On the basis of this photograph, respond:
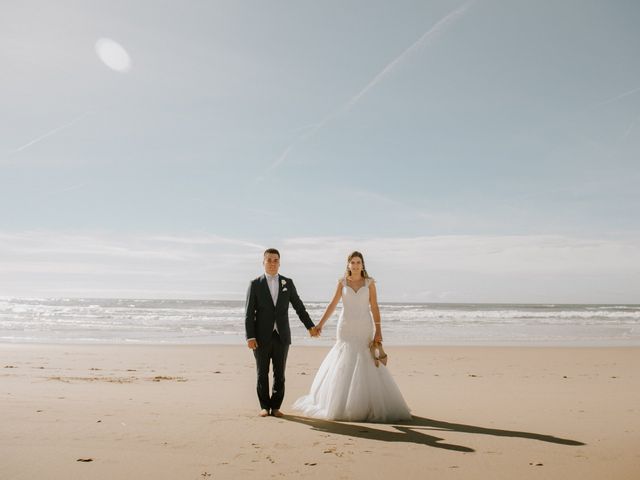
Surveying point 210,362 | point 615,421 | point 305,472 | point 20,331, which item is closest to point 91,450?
point 305,472

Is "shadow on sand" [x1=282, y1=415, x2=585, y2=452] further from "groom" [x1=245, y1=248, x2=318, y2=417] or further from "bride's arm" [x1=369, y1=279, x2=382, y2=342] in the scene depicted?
"bride's arm" [x1=369, y1=279, x2=382, y2=342]

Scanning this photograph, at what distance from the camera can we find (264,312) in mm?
6402

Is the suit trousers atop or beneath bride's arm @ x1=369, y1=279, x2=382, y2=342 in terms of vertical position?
beneath

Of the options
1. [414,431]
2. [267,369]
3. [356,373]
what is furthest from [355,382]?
[267,369]

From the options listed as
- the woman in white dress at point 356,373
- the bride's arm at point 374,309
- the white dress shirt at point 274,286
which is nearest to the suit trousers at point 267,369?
the white dress shirt at point 274,286

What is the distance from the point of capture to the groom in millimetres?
6335

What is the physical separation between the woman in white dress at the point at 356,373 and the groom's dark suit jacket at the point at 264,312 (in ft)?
1.84

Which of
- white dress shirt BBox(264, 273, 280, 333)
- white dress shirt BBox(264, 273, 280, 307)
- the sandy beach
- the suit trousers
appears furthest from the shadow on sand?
white dress shirt BBox(264, 273, 280, 307)

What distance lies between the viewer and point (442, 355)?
14227mm

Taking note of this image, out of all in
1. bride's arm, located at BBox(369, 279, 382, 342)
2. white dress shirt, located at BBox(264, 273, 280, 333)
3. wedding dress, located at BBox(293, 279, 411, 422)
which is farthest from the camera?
white dress shirt, located at BBox(264, 273, 280, 333)

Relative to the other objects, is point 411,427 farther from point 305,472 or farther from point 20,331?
point 20,331

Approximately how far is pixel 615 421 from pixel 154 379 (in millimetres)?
7519

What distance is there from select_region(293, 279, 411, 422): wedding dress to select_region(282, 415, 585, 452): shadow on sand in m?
0.16

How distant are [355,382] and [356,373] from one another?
0.10 m
